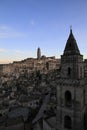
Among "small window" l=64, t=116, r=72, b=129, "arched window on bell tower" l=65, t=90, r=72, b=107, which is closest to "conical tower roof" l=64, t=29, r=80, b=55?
"arched window on bell tower" l=65, t=90, r=72, b=107

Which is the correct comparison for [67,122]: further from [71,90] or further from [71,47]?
[71,47]

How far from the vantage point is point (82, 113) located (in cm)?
2016

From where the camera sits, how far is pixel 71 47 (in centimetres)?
2042

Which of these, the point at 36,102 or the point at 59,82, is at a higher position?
the point at 59,82

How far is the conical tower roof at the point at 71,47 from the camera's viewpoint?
20.0 meters

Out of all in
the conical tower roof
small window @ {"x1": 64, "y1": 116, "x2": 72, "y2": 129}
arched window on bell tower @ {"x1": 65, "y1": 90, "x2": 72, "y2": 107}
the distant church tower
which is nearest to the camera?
the distant church tower

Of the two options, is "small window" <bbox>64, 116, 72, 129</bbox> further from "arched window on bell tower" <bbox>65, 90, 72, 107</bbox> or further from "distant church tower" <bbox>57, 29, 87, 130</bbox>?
"arched window on bell tower" <bbox>65, 90, 72, 107</bbox>

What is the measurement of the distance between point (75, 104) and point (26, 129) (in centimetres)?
1603

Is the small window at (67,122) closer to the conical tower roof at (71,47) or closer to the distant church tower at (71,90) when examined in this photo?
the distant church tower at (71,90)

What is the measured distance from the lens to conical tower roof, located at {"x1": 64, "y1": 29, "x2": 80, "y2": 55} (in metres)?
20.0

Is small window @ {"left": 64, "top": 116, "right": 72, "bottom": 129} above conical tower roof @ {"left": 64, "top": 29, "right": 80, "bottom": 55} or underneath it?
underneath

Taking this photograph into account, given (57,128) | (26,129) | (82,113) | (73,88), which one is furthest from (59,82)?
(26,129)

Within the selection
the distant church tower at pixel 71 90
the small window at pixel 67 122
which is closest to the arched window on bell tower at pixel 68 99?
the distant church tower at pixel 71 90

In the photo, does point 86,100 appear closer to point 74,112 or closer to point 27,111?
point 74,112
